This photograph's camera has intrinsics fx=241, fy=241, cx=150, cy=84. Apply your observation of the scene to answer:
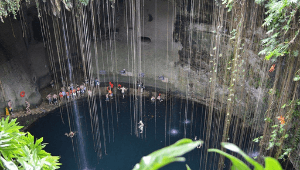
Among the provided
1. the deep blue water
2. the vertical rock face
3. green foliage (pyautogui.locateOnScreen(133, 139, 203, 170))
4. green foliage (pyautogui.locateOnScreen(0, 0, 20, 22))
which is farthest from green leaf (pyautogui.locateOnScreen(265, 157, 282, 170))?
the vertical rock face

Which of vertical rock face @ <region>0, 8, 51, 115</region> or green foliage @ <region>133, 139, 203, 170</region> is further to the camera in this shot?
vertical rock face @ <region>0, 8, 51, 115</region>

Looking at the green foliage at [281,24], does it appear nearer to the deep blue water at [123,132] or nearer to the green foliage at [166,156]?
the deep blue water at [123,132]

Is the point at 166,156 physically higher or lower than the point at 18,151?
higher

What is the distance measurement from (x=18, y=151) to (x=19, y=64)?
20.9ft

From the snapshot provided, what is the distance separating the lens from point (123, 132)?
6.41m

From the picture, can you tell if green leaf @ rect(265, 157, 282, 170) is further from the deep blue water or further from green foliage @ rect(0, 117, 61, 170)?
the deep blue water

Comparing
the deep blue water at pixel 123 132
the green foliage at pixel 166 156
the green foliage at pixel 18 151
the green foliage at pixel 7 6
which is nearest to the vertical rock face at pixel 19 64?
the deep blue water at pixel 123 132

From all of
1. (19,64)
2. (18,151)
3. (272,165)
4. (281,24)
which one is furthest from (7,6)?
(272,165)

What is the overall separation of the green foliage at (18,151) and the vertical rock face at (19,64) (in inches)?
217

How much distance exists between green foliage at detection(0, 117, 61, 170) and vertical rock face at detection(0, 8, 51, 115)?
5.52 meters

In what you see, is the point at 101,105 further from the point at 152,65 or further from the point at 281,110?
the point at 281,110

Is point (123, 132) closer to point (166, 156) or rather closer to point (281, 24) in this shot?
point (281, 24)

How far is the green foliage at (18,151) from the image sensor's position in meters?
1.47

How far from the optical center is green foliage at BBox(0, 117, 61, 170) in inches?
57.8
